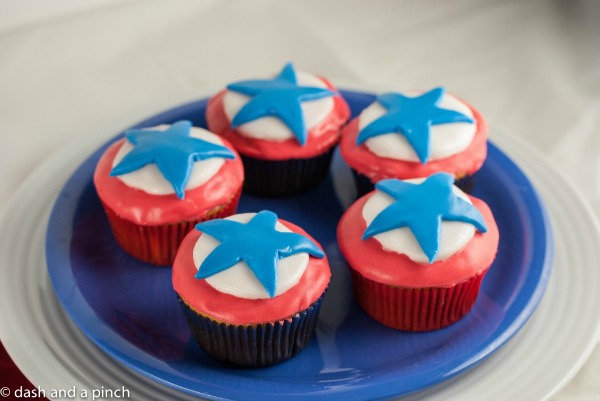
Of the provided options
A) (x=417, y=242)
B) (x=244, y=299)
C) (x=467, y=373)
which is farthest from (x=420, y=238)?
(x=244, y=299)

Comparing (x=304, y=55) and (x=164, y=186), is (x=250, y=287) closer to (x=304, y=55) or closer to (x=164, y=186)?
(x=164, y=186)

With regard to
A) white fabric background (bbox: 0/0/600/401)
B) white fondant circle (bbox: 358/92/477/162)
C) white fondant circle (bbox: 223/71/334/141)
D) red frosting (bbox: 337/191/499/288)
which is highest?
white fondant circle (bbox: 223/71/334/141)

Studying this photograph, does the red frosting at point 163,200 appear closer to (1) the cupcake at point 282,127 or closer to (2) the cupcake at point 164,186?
(2) the cupcake at point 164,186

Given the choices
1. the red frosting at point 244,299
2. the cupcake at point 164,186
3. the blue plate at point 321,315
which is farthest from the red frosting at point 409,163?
the red frosting at point 244,299

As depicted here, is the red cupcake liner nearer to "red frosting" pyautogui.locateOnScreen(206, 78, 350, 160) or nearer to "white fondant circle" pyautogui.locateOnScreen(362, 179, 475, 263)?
"red frosting" pyautogui.locateOnScreen(206, 78, 350, 160)

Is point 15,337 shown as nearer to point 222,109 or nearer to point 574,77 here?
point 222,109

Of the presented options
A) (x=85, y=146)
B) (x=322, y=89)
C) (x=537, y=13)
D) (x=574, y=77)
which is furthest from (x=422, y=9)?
(x=85, y=146)

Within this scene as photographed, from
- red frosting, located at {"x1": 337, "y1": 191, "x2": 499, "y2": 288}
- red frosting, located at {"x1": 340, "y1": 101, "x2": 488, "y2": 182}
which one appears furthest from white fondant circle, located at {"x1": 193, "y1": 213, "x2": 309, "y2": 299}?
red frosting, located at {"x1": 340, "y1": 101, "x2": 488, "y2": 182}
